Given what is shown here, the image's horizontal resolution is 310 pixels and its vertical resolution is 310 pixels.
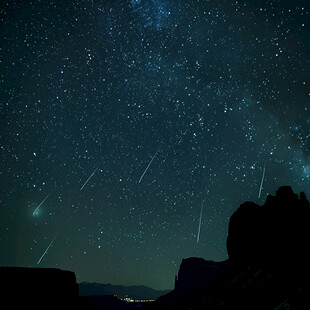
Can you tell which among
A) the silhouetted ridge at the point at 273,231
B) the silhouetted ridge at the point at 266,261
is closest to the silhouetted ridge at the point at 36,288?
the silhouetted ridge at the point at 266,261

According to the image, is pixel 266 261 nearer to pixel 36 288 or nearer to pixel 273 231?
pixel 273 231

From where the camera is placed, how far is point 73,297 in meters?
9.72

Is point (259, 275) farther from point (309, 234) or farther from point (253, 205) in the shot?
point (253, 205)

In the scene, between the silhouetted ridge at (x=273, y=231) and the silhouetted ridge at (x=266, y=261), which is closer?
the silhouetted ridge at (x=266, y=261)

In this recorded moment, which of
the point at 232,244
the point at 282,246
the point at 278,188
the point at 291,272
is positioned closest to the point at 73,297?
the point at 291,272

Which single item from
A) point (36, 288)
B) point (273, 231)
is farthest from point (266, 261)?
point (36, 288)

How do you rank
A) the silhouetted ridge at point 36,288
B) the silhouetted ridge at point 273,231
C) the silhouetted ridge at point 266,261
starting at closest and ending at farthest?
the silhouetted ridge at point 36,288 → the silhouetted ridge at point 266,261 → the silhouetted ridge at point 273,231

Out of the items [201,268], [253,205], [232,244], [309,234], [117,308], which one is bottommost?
[117,308]

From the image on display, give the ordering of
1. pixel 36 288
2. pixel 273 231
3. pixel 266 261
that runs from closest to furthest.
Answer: pixel 36 288, pixel 266 261, pixel 273 231

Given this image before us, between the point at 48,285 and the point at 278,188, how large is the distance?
20862mm

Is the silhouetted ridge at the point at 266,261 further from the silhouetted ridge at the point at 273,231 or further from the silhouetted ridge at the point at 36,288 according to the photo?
the silhouetted ridge at the point at 36,288

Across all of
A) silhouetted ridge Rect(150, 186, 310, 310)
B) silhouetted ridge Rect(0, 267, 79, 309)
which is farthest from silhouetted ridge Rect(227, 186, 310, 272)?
silhouetted ridge Rect(0, 267, 79, 309)

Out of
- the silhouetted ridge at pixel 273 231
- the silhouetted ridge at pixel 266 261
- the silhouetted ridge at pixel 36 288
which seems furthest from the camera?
the silhouetted ridge at pixel 273 231

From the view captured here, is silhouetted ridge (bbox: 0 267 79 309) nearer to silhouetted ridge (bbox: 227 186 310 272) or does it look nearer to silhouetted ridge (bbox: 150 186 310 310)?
silhouetted ridge (bbox: 150 186 310 310)
